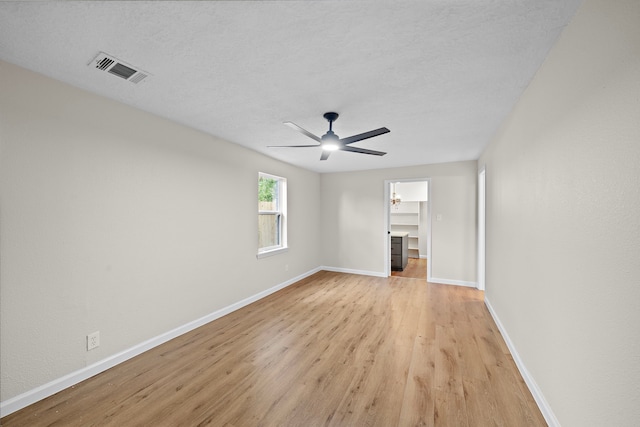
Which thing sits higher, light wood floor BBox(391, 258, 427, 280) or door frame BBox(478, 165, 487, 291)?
door frame BBox(478, 165, 487, 291)

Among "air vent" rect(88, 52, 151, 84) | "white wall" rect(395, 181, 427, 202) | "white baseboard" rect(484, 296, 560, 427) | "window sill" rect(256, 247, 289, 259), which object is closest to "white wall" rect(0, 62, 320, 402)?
"air vent" rect(88, 52, 151, 84)

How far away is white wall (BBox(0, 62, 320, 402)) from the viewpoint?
187cm

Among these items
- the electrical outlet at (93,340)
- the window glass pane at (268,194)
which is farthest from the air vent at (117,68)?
the window glass pane at (268,194)

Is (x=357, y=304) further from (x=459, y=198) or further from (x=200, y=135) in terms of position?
(x=200, y=135)

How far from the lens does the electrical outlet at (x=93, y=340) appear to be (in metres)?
2.24

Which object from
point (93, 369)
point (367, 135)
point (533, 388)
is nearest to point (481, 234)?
point (533, 388)

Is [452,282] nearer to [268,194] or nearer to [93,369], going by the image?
[268,194]

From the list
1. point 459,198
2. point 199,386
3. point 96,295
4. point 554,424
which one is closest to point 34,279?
point 96,295

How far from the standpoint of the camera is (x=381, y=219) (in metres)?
5.79

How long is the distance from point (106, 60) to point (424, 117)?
2.72m

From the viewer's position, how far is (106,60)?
1799 millimetres

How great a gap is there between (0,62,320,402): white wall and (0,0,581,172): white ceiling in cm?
30

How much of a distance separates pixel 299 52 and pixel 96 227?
2196 millimetres

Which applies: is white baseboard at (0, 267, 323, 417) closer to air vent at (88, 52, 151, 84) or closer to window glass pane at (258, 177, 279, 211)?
window glass pane at (258, 177, 279, 211)
